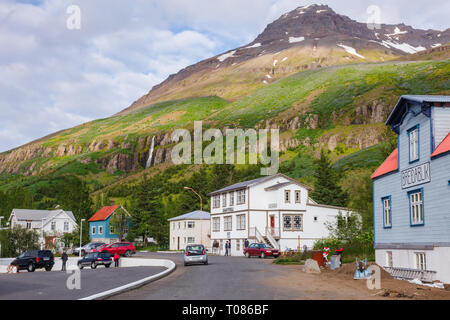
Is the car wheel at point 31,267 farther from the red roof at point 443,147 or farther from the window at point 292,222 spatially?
the red roof at point 443,147

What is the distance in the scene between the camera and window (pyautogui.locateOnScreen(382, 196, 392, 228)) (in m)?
26.0

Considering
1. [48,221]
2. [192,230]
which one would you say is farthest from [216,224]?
[48,221]

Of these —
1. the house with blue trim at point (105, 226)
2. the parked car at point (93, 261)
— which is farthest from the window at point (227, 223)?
the house with blue trim at point (105, 226)

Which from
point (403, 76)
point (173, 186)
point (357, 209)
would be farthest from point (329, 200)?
point (403, 76)

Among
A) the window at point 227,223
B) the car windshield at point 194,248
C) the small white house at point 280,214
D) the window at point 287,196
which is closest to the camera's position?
the car windshield at point 194,248

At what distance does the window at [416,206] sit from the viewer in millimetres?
22297

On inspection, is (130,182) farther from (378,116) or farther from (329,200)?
(329,200)

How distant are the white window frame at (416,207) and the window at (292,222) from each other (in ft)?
120

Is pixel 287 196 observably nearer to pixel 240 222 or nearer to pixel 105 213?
pixel 240 222

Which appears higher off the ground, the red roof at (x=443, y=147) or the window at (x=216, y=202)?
the red roof at (x=443, y=147)

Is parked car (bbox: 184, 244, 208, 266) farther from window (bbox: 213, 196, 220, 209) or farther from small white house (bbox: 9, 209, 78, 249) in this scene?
small white house (bbox: 9, 209, 78, 249)

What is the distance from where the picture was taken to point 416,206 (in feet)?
75.1

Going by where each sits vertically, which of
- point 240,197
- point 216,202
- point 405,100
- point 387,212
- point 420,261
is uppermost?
point 405,100

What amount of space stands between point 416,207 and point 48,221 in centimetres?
8037
